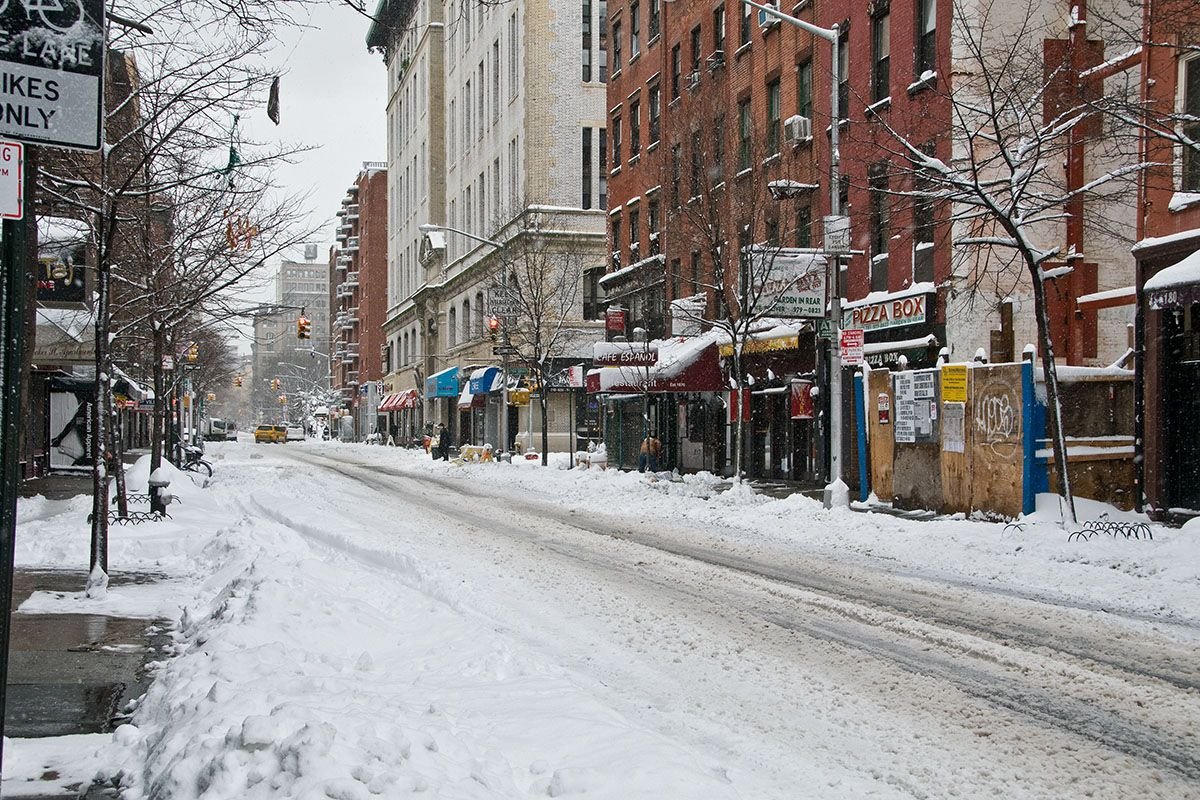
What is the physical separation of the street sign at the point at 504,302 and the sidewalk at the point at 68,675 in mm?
28377

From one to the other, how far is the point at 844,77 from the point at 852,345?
1072cm

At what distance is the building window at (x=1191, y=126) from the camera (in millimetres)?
A: 16062

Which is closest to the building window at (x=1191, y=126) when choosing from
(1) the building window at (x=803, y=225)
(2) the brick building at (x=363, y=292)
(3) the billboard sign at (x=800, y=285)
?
(3) the billboard sign at (x=800, y=285)

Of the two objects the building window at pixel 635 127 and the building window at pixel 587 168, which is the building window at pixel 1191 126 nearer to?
the building window at pixel 635 127

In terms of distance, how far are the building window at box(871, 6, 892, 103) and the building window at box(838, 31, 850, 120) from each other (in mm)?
1014

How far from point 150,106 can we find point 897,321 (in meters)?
16.0

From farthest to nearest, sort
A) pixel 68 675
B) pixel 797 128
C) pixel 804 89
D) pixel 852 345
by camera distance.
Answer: pixel 804 89 < pixel 797 128 < pixel 852 345 < pixel 68 675

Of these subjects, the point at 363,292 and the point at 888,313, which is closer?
the point at 888,313

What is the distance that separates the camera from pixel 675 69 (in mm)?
37031

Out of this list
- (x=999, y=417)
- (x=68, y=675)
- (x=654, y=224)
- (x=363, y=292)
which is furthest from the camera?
(x=363, y=292)

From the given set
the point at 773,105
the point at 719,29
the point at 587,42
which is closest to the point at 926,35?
the point at 773,105

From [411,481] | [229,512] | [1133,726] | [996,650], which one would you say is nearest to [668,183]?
[411,481]

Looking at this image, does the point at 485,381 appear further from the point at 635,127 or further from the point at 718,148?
the point at 718,148

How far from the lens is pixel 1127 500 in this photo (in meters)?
17.1
